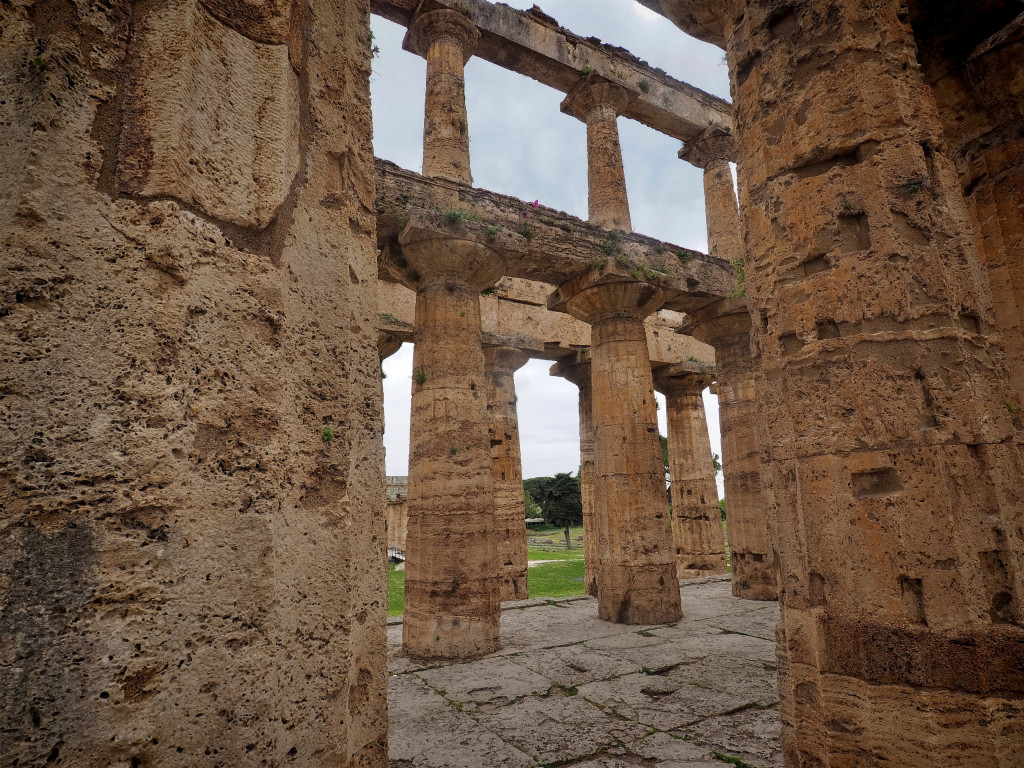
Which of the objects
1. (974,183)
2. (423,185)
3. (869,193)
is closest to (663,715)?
(869,193)

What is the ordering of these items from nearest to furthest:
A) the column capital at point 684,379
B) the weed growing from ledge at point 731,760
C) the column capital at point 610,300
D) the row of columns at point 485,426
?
the weed growing from ledge at point 731,760 < the row of columns at point 485,426 < the column capital at point 610,300 < the column capital at point 684,379

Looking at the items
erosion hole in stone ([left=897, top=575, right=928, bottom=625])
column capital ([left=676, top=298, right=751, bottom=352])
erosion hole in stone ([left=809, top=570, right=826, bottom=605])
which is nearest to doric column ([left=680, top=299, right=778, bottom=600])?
column capital ([left=676, top=298, right=751, bottom=352])

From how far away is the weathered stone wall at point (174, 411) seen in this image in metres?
1.06

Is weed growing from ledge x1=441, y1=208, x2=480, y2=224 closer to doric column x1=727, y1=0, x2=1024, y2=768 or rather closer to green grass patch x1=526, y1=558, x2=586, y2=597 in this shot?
doric column x1=727, y1=0, x2=1024, y2=768

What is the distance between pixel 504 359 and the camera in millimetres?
13102

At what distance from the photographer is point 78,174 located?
1.22m

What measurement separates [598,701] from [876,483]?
368cm

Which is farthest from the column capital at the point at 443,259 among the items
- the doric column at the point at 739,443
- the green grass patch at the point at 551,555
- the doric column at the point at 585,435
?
the green grass patch at the point at 551,555

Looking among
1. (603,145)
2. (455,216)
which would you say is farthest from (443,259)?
(603,145)

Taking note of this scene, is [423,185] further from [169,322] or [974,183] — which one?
[169,322]

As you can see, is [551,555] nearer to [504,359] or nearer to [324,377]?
[504,359]

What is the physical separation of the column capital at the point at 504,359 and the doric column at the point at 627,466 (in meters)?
2.83

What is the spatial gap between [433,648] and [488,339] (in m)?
6.66

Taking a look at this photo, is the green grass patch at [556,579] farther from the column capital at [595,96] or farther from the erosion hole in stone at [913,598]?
the erosion hole in stone at [913,598]
